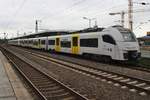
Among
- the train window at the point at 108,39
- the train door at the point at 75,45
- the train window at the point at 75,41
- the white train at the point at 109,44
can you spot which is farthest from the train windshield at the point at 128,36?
the train window at the point at 75,41

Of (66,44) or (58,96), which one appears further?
(66,44)

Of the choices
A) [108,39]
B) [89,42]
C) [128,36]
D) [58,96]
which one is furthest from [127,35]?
[58,96]

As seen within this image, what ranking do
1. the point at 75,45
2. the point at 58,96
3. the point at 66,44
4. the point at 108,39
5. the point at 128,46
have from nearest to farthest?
1. the point at 58,96
2. the point at 128,46
3. the point at 108,39
4. the point at 75,45
5. the point at 66,44

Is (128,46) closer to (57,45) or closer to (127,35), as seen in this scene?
(127,35)

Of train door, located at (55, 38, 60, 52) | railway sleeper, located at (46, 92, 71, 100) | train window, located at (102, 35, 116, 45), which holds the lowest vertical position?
railway sleeper, located at (46, 92, 71, 100)

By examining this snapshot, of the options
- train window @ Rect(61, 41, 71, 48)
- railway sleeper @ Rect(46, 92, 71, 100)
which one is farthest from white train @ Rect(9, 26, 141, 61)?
railway sleeper @ Rect(46, 92, 71, 100)

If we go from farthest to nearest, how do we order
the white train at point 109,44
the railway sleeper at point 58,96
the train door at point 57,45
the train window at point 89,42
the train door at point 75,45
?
the train door at point 57,45, the train door at point 75,45, the train window at point 89,42, the white train at point 109,44, the railway sleeper at point 58,96

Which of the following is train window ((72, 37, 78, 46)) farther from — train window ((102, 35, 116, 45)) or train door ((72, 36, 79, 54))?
train window ((102, 35, 116, 45))

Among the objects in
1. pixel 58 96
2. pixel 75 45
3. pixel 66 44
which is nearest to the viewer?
pixel 58 96

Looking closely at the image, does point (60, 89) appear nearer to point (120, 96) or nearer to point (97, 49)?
point (120, 96)

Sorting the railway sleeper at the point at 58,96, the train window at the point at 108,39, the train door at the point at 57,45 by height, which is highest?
the train window at the point at 108,39

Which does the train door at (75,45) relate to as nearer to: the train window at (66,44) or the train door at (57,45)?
the train window at (66,44)

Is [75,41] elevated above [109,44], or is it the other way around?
[75,41]

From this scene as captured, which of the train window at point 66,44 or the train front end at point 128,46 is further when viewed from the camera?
the train window at point 66,44
